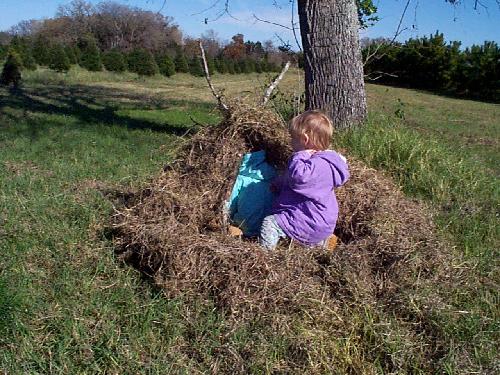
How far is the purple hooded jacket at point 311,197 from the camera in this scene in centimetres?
377

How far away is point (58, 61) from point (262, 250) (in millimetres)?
30166

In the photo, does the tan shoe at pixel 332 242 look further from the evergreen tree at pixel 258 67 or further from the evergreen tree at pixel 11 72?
the evergreen tree at pixel 258 67

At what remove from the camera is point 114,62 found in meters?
34.6

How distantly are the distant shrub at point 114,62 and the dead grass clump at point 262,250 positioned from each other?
104ft

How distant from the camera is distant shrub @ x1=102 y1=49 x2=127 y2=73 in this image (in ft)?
113

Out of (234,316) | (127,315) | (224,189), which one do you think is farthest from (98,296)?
(224,189)

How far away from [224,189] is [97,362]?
1.91 metres

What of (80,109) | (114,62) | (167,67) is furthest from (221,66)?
(80,109)

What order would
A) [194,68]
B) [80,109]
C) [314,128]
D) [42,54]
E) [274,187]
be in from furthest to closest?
[194,68] → [42,54] → [80,109] → [274,187] → [314,128]

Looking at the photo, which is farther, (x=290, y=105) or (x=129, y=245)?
(x=290, y=105)

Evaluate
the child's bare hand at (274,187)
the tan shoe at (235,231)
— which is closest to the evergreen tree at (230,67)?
the child's bare hand at (274,187)

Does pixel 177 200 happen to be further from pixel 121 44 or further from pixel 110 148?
pixel 121 44

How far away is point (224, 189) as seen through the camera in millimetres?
4355

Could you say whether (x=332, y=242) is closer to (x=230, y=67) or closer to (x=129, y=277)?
(x=129, y=277)
